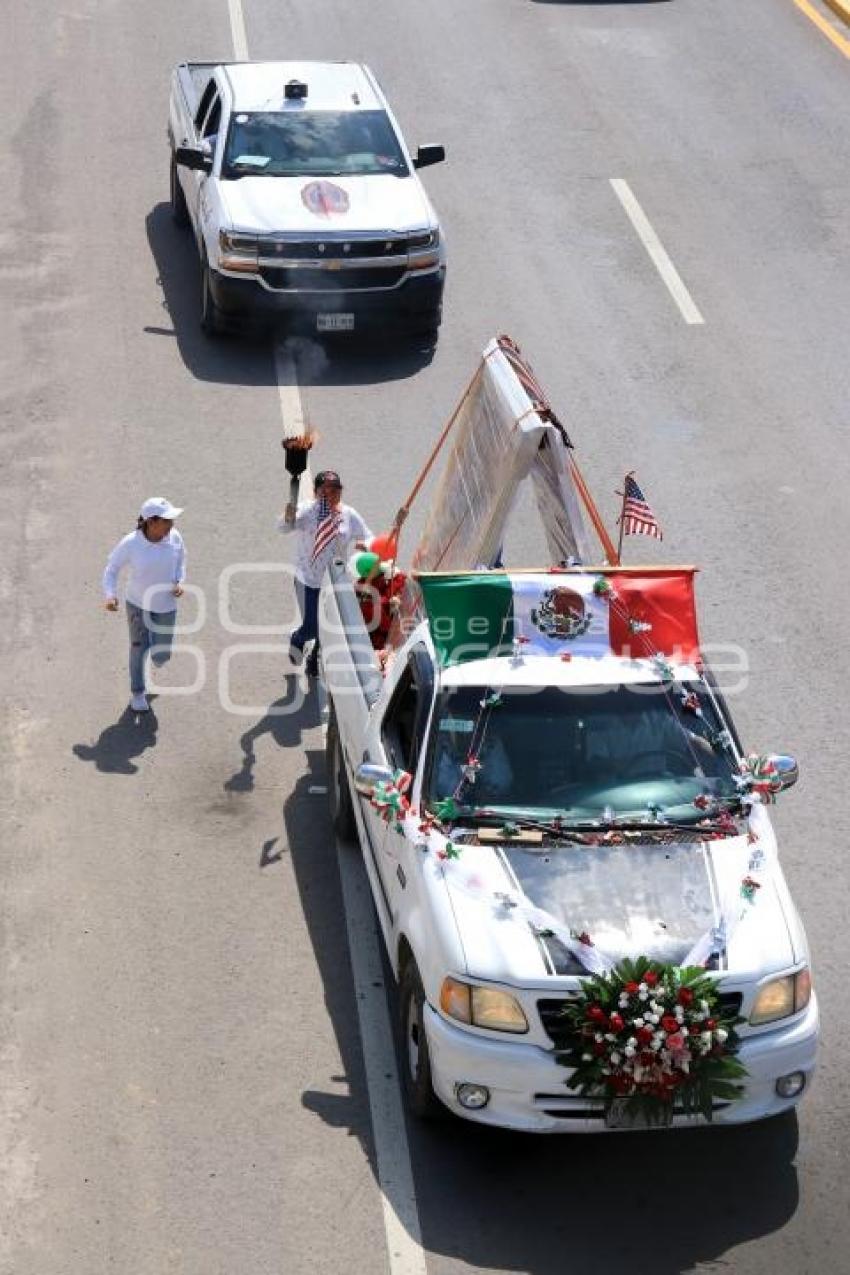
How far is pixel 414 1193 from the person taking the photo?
8.98 metres

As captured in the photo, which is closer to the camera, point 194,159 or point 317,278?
point 317,278

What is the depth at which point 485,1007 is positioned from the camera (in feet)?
28.7

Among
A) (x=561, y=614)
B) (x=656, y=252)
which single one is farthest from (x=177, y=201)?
(x=561, y=614)

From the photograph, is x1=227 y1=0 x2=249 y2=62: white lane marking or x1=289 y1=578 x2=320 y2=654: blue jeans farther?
x1=227 y1=0 x2=249 y2=62: white lane marking

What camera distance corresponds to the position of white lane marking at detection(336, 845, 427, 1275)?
873 cm

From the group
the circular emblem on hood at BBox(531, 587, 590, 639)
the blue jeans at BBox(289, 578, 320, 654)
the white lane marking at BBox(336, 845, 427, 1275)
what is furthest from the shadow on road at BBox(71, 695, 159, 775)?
the circular emblem on hood at BBox(531, 587, 590, 639)

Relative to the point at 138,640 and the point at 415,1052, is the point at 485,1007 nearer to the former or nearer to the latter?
the point at 415,1052

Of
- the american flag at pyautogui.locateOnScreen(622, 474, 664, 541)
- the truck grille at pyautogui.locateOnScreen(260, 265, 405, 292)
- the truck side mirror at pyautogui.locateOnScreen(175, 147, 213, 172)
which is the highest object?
the american flag at pyautogui.locateOnScreen(622, 474, 664, 541)

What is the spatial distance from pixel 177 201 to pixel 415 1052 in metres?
13.2

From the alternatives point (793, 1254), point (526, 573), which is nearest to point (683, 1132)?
point (793, 1254)

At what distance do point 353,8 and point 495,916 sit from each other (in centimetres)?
2002

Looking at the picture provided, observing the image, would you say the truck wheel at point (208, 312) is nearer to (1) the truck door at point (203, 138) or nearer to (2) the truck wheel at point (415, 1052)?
(1) the truck door at point (203, 138)

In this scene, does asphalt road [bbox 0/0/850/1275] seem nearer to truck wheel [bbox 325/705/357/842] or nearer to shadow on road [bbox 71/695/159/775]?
shadow on road [bbox 71/695/159/775]

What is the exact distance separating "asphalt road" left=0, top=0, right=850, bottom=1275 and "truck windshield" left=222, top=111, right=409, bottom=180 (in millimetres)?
1478
